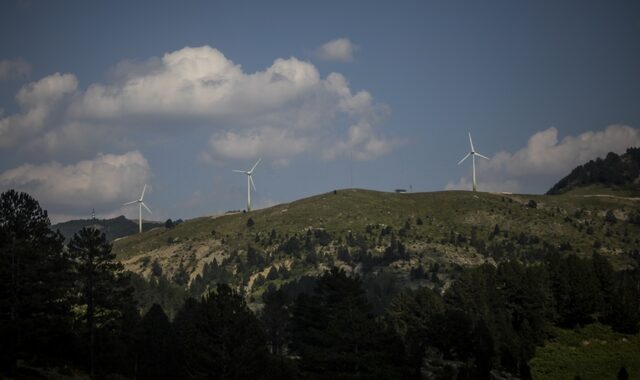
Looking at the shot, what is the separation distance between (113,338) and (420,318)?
249ft

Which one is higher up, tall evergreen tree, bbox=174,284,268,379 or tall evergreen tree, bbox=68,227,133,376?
tall evergreen tree, bbox=68,227,133,376

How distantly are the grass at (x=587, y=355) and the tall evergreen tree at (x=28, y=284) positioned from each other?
82.2 m

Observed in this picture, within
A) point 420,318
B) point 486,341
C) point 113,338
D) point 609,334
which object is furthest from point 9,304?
point 609,334

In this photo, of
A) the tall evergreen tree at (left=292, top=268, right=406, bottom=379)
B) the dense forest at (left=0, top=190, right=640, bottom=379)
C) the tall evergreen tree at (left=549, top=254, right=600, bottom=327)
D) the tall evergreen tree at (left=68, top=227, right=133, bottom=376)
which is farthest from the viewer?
the tall evergreen tree at (left=549, top=254, right=600, bottom=327)

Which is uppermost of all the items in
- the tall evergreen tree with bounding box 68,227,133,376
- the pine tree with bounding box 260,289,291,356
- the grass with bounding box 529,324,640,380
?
the tall evergreen tree with bounding box 68,227,133,376

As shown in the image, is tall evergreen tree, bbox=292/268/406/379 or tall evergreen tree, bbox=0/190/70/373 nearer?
tall evergreen tree, bbox=0/190/70/373

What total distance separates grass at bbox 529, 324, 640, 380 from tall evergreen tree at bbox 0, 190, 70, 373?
8223 centimetres

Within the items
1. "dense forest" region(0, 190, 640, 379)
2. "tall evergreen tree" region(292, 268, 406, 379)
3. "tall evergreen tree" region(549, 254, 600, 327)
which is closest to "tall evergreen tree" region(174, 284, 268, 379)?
"dense forest" region(0, 190, 640, 379)

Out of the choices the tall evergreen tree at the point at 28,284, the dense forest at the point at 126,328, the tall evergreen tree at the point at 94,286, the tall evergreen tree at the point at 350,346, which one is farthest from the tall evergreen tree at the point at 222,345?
the tall evergreen tree at the point at 28,284

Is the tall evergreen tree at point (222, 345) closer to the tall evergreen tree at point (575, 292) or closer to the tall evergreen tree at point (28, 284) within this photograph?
the tall evergreen tree at point (28, 284)

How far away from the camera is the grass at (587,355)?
11531 centimetres

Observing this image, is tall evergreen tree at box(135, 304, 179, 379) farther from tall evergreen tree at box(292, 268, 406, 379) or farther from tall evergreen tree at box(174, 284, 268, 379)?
tall evergreen tree at box(292, 268, 406, 379)

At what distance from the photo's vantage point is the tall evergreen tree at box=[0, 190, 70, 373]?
62812 millimetres

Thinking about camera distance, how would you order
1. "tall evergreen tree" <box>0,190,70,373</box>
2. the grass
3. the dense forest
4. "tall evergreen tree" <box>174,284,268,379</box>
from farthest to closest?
the grass
"tall evergreen tree" <box>174,284,268,379</box>
the dense forest
"tall evergreen tree" <box>0,190,70,373</box>
